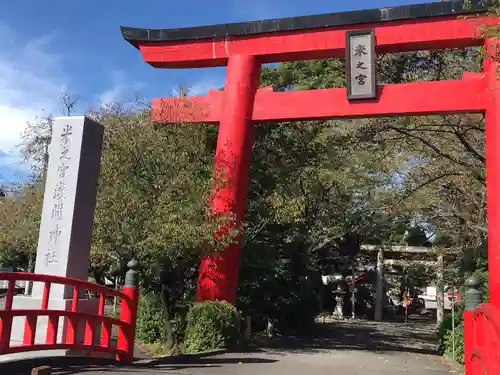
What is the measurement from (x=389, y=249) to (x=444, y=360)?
1670 centimetres

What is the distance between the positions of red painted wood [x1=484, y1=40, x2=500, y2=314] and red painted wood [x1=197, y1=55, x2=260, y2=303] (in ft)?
15.7

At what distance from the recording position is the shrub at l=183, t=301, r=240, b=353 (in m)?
9.73

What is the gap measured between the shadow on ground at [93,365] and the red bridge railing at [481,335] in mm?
3620

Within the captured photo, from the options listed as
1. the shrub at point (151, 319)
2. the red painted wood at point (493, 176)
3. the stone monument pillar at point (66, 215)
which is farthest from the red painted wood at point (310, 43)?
the shrub at point (151, 319)

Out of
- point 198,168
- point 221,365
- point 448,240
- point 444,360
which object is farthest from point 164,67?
point 448,240

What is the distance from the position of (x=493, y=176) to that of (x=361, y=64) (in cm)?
341

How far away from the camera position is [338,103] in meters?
11.0

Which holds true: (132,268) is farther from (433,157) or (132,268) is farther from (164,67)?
(433,157)

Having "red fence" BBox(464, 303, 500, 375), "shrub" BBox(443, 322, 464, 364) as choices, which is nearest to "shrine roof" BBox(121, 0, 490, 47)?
"red fence" BBox(464, 303, 500, 375)

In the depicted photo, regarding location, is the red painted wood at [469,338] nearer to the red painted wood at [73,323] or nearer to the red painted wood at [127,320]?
the red painted wood at [127,320]

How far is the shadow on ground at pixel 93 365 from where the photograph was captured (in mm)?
5594

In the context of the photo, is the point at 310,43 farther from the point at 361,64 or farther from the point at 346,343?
the point at 346,343

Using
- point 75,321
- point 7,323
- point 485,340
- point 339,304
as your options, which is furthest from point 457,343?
point 339,304

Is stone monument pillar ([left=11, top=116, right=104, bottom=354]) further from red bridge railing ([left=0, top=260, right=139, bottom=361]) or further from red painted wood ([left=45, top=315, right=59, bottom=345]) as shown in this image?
red painted wood ([left=45, top=315, right=59, bottom=345])
